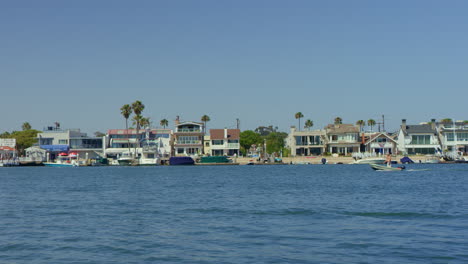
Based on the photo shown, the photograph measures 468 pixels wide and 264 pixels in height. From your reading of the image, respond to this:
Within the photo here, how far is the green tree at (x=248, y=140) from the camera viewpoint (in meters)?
154

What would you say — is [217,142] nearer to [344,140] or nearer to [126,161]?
[126,161]

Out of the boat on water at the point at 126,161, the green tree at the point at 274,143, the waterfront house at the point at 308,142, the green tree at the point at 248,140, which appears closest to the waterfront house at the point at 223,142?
the green tree at the point at 274,143

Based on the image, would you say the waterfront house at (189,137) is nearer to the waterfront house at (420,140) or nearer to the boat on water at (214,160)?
the boat on water at (214,160)

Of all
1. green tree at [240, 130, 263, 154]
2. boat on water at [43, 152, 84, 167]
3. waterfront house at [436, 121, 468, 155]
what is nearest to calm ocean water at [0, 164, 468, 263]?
boat on water at [43, 152, 84, 167]

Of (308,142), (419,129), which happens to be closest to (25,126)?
(308,142)

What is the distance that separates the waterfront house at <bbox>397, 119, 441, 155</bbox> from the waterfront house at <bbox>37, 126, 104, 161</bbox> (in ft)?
246

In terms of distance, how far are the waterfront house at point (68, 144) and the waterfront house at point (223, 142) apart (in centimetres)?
2857

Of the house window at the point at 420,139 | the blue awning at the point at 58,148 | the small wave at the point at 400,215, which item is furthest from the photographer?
the blue awning at the point at 58,148

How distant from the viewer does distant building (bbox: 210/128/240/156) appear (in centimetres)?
13550

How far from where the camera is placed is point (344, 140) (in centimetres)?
13275

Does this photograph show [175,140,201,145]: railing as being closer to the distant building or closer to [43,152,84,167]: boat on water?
the distant building

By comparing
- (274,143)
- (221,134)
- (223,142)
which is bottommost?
(223,142)

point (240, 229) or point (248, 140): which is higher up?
point (248, 140)

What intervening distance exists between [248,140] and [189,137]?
23.9 metres
